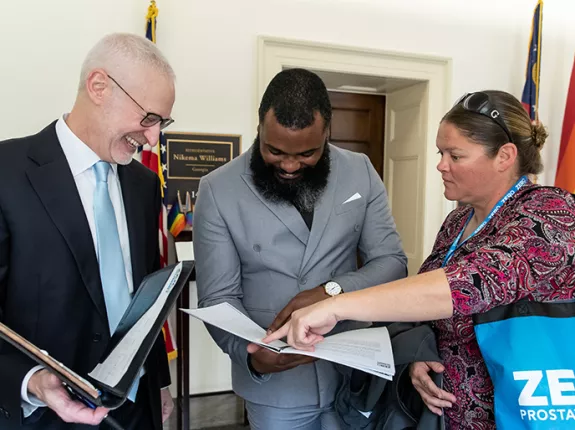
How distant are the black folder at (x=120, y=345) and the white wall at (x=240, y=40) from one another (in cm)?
233

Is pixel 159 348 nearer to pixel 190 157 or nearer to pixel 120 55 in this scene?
pixel 120 55

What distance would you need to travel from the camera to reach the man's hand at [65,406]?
2.86 feet

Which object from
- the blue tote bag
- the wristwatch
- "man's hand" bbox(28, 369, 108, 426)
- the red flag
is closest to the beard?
the wristwatch

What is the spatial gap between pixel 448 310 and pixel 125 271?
0.80m

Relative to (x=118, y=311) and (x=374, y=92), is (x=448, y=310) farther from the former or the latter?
(x=374, y=92)

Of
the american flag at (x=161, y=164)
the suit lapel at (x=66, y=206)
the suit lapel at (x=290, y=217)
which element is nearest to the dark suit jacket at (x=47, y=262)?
the suit lapel at (x=66, y=206)


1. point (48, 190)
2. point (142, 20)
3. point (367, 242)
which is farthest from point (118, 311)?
point (142, 20)

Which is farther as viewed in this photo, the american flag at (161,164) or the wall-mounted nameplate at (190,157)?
the wall-mounted nameplate at (190,157)

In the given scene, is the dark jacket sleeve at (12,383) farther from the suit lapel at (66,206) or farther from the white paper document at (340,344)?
the white paper document at (340,344)

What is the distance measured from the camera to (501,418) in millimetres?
1035

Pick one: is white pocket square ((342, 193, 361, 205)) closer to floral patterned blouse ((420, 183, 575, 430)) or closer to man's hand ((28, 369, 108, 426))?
floral patterned blouse ((420, 183, 575, 430))

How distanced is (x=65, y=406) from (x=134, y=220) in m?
0.57

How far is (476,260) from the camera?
38.9 inches

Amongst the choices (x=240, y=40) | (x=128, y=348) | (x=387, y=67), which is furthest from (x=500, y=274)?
(x=387, y=67)
